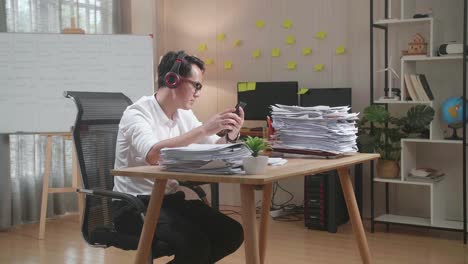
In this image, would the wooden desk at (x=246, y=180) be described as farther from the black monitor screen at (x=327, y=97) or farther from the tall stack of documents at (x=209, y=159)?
the black monitor screen at (x=327, y=97)

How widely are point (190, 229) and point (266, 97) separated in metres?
2.95

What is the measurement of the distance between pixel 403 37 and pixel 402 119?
2.46ft

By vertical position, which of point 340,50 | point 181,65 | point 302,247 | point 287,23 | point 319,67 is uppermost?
point 287,23

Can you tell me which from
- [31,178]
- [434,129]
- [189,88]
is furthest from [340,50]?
[189,88]

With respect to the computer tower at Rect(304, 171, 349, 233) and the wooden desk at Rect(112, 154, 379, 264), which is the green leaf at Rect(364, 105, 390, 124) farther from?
the wooden desk at Rect(112, 154, 379, 264)

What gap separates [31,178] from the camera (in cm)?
491

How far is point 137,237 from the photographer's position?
230 centimetres

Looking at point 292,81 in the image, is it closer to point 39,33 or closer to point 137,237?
point 39,33

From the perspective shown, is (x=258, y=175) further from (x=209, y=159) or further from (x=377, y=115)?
(x=377, y=115)

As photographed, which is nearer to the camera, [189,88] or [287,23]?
[189,88]

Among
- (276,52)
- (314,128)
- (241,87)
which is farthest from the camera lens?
(276,52)

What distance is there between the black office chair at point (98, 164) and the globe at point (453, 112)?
2259mm

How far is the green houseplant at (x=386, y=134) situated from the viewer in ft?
14.2

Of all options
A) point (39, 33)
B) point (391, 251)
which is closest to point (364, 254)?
point (391, 251)
